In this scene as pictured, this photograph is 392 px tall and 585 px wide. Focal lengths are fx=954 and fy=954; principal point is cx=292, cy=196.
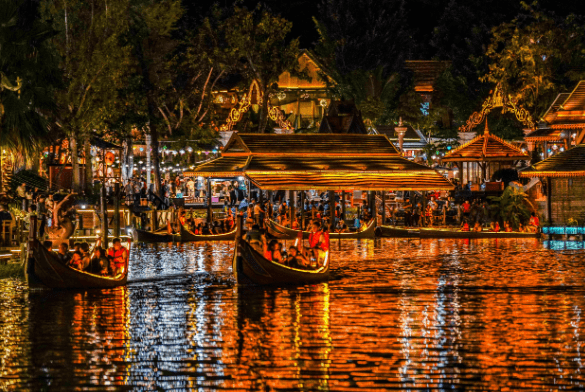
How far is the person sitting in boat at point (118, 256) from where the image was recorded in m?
24.3

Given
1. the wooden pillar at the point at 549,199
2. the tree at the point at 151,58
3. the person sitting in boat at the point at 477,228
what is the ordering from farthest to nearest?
the tree at the point at 151,58
the person sitting in boat at the point at 477,228
the wooden pillar at the point at 549,199

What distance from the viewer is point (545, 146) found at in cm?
5397

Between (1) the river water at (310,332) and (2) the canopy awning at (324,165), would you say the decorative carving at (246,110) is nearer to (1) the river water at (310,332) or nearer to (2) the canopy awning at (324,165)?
(2) the canopy awning at (324,165)

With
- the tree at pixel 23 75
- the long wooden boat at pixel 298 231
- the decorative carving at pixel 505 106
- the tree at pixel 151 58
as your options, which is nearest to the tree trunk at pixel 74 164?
the tree at pixel 151 58

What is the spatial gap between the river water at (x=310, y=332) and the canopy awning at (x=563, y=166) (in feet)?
35.3

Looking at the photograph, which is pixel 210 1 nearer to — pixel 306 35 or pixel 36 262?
pixel 306 35

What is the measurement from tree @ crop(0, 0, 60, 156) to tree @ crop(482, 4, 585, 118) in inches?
1316

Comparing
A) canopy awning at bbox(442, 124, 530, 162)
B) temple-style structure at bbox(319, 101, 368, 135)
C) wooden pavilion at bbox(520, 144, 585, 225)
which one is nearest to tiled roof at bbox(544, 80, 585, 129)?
wooden pavilion at bbox(520, 144, 585, 225)

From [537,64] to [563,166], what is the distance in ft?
59.8

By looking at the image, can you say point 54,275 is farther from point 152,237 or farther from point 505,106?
point 505,106

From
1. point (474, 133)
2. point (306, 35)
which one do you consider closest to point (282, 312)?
point (474, 133)

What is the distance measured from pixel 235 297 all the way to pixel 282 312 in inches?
104

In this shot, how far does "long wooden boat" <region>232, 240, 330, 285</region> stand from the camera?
23.6 metres

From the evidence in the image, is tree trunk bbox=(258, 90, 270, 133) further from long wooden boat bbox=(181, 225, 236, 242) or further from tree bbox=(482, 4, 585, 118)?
long wooden boat bbox=(181, 225, 236, 242)
